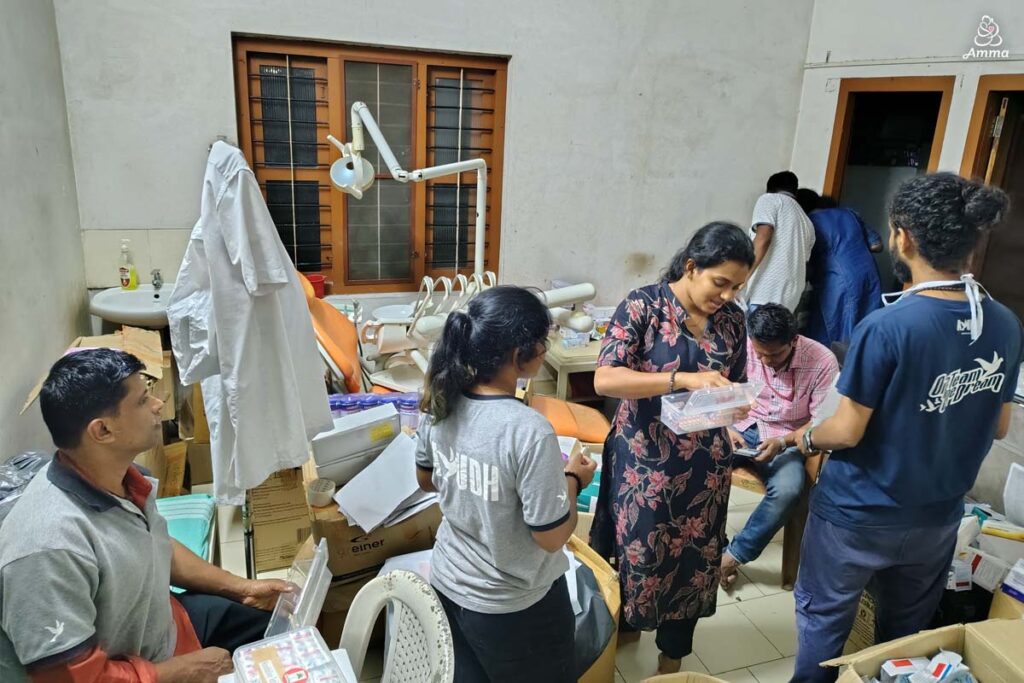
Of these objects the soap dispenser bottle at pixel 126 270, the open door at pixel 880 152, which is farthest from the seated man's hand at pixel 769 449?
the soap dispenser bottle at pixel 126 270

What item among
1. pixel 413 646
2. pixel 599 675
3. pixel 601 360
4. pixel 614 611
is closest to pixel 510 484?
pixel 413 646

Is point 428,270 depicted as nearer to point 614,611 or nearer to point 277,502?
point 277,502

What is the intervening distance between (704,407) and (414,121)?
2.60 metres

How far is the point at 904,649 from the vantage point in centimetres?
171

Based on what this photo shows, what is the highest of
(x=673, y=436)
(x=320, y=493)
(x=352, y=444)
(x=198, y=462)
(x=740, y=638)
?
(x=673, y=436)

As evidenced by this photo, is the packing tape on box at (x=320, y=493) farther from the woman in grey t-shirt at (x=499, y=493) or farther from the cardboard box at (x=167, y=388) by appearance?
the cardboard box at (x=167, y=388)

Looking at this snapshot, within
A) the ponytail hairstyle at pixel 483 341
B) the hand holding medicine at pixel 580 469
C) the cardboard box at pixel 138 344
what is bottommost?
the cardboard box at pixel 138 344

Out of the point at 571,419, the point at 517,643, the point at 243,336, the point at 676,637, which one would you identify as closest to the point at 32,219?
the point at 243,336

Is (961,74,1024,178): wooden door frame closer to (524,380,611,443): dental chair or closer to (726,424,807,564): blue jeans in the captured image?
(726,424,807,564): blue jeans

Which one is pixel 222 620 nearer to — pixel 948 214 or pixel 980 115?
pixel 948 214

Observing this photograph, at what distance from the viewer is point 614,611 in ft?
6.39

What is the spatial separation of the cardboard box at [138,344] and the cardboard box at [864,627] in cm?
266

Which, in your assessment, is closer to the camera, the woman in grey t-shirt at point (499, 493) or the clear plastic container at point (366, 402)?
the woman in grey t-shirt at point (499, 493)

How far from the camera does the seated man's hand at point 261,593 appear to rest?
1759 millimetres
